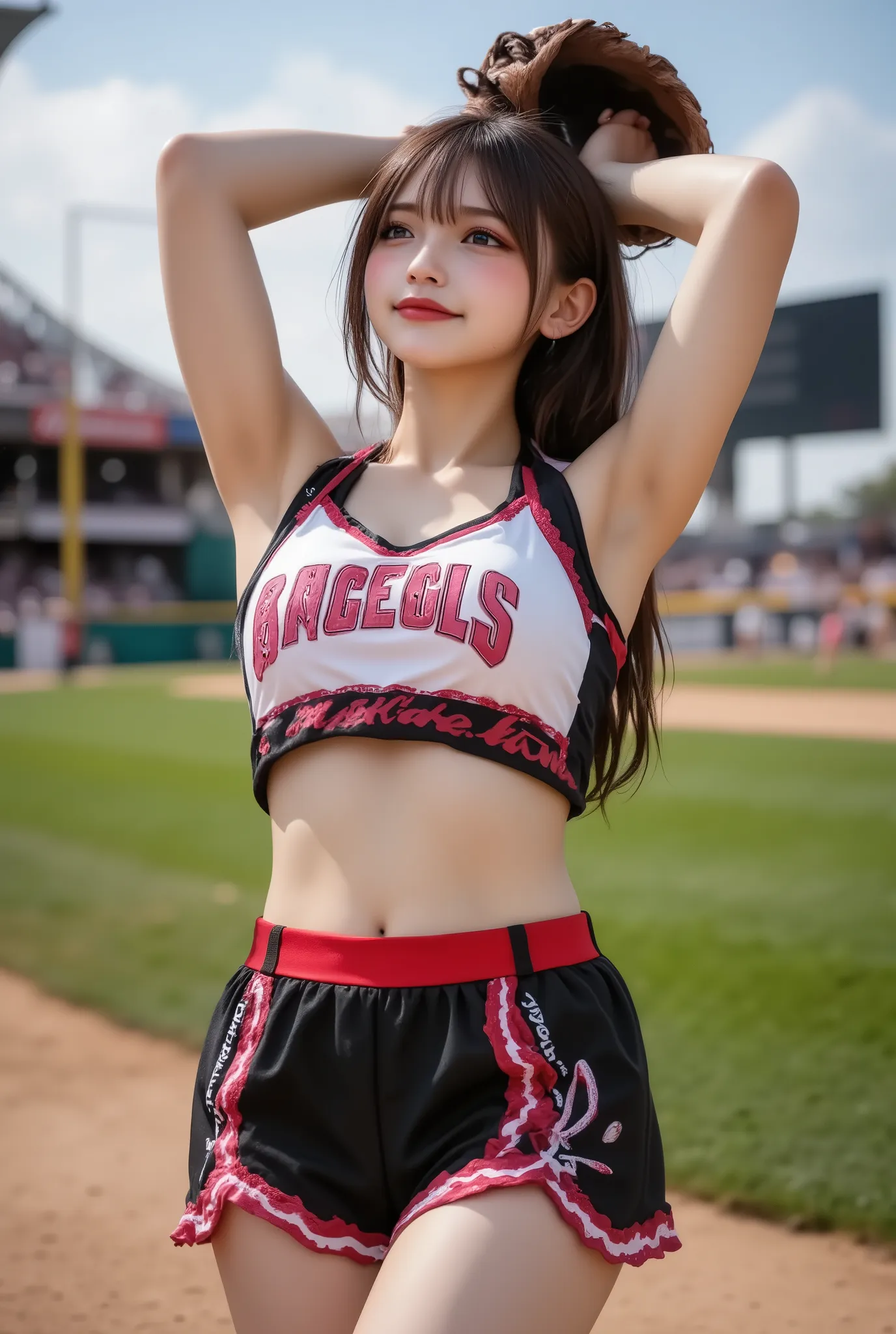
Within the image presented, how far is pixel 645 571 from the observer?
6.07 feet

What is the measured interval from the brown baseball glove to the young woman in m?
0.15

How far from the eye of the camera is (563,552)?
5.69 feet

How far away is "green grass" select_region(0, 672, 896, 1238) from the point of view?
410 centimetres

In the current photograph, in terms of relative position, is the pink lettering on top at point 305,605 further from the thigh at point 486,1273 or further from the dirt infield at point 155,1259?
the dirt infield at point 155,1259

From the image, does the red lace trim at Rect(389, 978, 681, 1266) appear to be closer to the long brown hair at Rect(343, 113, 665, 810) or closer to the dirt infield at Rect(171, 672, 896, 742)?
the long brown hair at Rect(343, 113, 665, 810)

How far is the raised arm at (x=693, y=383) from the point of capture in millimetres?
1784

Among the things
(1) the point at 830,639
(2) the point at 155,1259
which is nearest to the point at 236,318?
(2) the point at 155,1259

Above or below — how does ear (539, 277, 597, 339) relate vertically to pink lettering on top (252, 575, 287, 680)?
above

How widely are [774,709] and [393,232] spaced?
634 inches

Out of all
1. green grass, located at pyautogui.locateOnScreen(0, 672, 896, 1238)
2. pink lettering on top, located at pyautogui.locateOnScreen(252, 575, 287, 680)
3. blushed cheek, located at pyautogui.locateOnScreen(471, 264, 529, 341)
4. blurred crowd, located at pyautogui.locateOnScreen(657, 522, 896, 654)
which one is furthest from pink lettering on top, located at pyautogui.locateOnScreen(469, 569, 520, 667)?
blurred crowd, located at pyautogui.locateOnScreen(657, 522, 896, 654)

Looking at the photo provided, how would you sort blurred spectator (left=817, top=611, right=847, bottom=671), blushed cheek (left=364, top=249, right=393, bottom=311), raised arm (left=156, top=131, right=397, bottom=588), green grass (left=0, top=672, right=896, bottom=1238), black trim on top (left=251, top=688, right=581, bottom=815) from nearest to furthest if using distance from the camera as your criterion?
1. black trim on top (left=251, top=688, right=581, bottom=815)
2. blushed cheek (left=364, top=249, right=393, bottom=311)
3. raised arm (left=156, top=131, right=397, bottom=588)
4. green grass (left=0, top=672, right=896, bottom=1238)
5. blurred spectator (left=817, top=611, right=847, bottom=671)

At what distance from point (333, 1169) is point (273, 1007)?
8.0 inches

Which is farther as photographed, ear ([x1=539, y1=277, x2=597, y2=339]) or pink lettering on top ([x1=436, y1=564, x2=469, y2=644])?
ear ([x1=539, y1=277, x2=597, y2=339])

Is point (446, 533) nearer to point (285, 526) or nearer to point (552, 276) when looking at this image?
point (285, 526)
